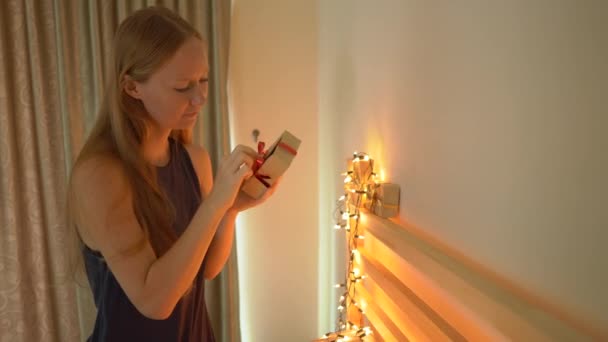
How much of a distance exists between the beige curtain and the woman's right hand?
2.86 ft

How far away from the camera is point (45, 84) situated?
1510mm

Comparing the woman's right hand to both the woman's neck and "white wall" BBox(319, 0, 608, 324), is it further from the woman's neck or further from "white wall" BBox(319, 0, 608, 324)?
"white wall" BBox(319, 0, 608, 324)

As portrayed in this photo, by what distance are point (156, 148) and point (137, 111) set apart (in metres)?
0.11

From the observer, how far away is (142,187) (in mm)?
788

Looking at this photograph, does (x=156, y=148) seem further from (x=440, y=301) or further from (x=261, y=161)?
(x=440, y=301)

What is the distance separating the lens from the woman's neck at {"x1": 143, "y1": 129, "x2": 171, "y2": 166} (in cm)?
86

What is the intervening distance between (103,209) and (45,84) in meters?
1.07

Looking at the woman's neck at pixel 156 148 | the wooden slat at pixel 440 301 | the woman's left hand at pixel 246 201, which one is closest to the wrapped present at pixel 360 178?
the wooden slat at pixel 440 301

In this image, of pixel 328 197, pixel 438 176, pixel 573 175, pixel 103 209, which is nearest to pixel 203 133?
pixel 328 197

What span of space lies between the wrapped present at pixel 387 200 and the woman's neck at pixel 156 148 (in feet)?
1.64

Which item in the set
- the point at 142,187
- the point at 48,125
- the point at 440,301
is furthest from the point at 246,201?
the point at 48,125

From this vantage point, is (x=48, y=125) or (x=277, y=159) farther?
(x=48, y=125)

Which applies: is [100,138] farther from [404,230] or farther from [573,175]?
[573,175]

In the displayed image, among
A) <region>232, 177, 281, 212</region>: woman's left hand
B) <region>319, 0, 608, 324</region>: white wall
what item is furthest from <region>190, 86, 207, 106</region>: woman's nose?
<region>319, 0, 608, 324</region>: white wall
